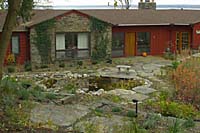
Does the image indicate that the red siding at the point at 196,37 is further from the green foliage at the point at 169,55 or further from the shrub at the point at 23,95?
the shrub at the point at 23,95

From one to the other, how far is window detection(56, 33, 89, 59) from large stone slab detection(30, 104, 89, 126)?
1376cm

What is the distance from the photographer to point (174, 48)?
27.4 metres

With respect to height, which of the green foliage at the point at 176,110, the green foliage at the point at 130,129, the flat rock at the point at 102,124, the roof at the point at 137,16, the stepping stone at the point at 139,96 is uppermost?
the roof at the point at 137,16

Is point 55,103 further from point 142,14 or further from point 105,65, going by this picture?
point 142,14

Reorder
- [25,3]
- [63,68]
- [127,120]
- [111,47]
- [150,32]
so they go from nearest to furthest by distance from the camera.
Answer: [127,120], [25,3], [63,68], [111,47], [150,32]

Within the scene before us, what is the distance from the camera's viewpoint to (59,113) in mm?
8664

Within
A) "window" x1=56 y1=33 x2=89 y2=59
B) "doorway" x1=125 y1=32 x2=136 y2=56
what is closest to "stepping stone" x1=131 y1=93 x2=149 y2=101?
"window" x1=56 y1=33 x2=89 y2=59

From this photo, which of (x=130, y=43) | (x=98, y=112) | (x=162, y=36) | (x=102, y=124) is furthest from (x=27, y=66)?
(x=102, y=124)

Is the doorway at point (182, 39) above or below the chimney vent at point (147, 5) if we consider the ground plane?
below

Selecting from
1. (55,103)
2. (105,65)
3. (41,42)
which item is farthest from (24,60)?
(55,103)

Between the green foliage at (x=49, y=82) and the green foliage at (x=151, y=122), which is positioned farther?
the green foliage at (x=49, y=82)

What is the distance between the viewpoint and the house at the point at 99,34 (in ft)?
73.6

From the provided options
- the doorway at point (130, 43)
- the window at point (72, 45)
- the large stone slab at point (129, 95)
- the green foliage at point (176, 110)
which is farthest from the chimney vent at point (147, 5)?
the green foliage at point (176, 110)

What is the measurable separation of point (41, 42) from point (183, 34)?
1114 cm
